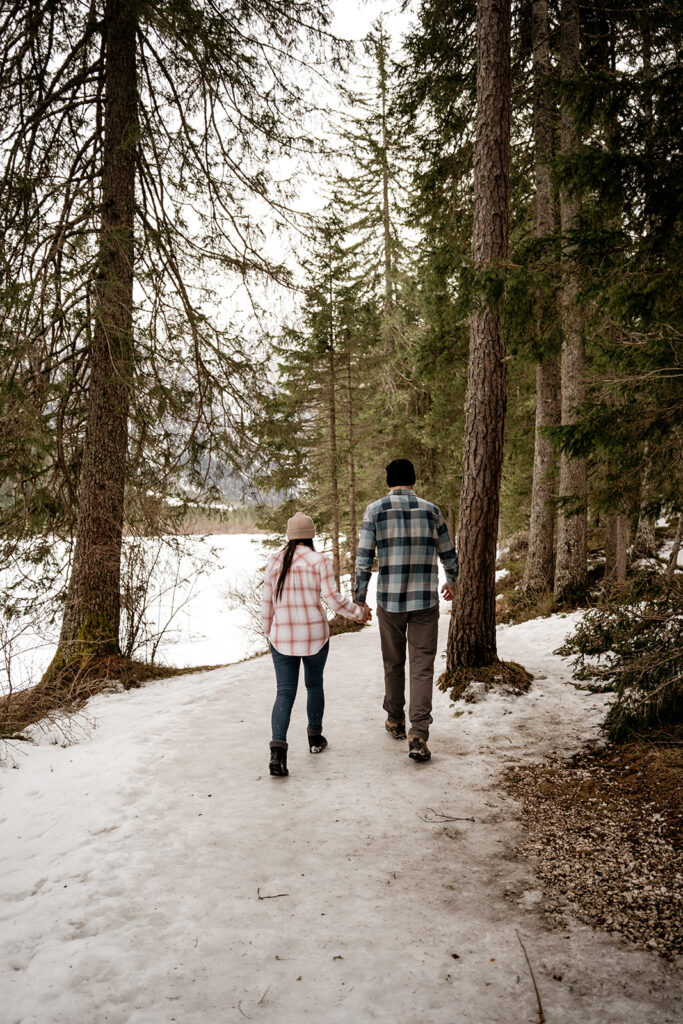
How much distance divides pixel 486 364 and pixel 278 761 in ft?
14.0

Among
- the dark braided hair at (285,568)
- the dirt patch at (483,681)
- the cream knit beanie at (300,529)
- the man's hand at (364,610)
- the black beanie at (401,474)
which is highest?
the black beanie at (401,474)

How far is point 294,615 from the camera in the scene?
14.5 feet

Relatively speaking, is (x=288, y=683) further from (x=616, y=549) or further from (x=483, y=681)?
(x=616, y=549)

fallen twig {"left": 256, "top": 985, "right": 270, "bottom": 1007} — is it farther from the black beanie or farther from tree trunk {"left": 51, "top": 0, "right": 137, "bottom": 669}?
tree trunk {"left": 51, "top": 0, "right": 137, "bottom": 669}

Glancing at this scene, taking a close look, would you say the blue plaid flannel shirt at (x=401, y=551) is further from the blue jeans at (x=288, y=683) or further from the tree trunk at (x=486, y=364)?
the tree trunk at (x=486, y=364)

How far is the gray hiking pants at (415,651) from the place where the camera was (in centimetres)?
457

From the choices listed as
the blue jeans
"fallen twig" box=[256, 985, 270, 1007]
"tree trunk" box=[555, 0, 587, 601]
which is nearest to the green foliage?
the blue jeans

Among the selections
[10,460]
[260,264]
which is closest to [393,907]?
[10,460]

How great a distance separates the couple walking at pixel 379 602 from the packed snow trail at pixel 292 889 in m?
0.44

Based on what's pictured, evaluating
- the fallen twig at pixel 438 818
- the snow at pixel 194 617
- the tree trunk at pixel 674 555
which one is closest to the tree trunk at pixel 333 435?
the snow at pixel 194 617

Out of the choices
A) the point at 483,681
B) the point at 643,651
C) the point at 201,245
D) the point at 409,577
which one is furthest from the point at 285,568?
the point at 201,245

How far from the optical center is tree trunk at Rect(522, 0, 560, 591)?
8711 mm

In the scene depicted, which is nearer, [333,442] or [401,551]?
[401,551]

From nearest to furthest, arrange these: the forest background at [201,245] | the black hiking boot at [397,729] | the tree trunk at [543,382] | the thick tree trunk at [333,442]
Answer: the black hiking boot at [397,729] < the forest background at [201,245] < the tree trunk at [543,382] < the thick tree trunk at [333,442]
